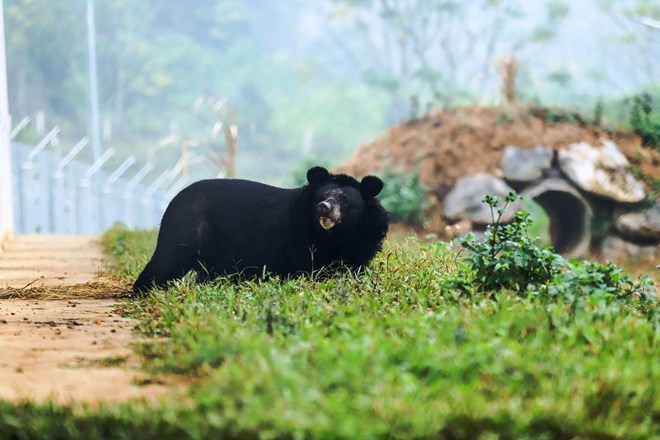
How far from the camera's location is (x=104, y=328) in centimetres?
397

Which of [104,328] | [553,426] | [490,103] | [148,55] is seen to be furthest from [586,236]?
[148,55]

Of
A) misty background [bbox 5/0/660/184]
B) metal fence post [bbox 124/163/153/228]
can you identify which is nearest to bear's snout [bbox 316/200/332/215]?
metal fence post [bbox 124/163/153/228]

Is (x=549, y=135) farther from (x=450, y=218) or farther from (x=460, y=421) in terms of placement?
(x=460, y=421)

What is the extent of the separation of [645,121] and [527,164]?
1.78 m

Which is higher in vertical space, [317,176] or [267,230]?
[317,176]

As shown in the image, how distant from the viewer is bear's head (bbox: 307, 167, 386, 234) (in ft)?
16.0

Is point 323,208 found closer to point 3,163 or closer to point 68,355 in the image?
point 68,355

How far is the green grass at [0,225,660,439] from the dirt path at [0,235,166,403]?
12 cm

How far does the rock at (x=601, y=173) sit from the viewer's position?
11906 mm

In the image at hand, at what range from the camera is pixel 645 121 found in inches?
496

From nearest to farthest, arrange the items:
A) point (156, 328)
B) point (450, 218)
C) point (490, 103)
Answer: point (156, 328) → point (450, 218) → point (490, 103)

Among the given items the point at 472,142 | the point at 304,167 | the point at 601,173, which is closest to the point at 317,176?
the point at 601,173

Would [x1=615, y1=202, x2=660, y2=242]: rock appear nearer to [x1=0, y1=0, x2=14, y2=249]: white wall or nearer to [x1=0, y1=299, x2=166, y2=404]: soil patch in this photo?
[x1=0, y1=0, x2=14, y2=249]: white wall

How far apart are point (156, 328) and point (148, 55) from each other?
35.2 m
